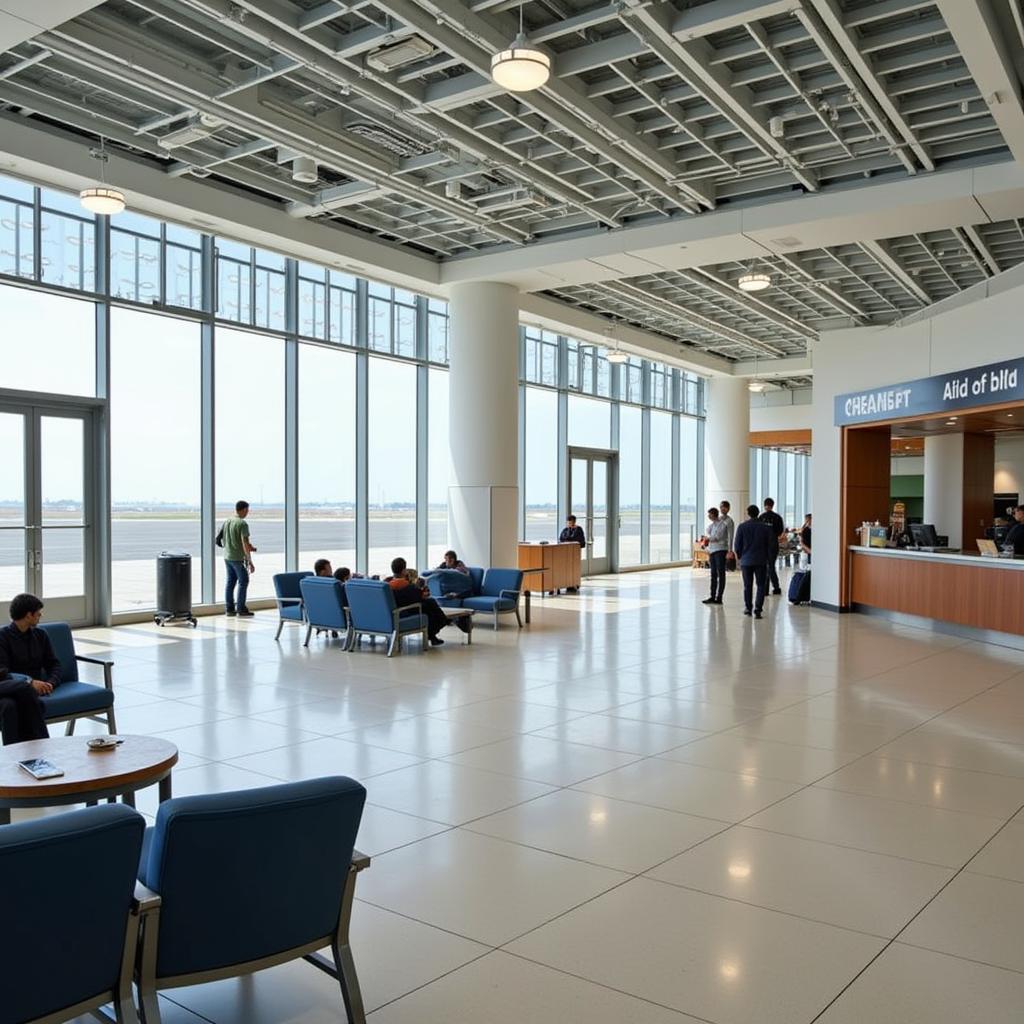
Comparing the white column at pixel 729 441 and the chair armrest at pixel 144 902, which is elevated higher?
the white column at pixel 729 441

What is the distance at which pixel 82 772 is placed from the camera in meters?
3.82

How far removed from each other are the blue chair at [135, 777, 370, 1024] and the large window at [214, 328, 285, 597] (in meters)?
11.6

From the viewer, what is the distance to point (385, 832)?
477 cm

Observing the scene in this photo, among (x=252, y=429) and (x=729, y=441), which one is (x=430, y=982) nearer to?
(x=252, y=429)

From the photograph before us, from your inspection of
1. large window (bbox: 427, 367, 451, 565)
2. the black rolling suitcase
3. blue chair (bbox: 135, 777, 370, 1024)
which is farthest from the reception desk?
blue chair (bbox: 135, 777, 370, 1024)

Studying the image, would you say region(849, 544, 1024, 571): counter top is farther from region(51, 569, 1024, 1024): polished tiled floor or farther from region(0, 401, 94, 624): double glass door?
region(0, 401, 94, 624): double glass door

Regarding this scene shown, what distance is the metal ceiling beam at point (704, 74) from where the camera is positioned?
24.2ft

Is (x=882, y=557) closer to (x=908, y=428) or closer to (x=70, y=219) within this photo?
(x=908, y=428)

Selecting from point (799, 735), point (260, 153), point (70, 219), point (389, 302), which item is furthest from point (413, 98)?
point (389, 302)

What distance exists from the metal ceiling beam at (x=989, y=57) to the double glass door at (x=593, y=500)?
12970 millimetres

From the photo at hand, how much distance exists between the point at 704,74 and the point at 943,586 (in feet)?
24.1

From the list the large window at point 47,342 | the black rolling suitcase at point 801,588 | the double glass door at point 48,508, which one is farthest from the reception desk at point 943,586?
the large window at point 47,342

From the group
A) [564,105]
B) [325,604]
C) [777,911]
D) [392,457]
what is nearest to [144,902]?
[777,911]

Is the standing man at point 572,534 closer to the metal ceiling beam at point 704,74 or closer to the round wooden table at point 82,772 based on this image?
the metal ceiling beam at point 704,74
